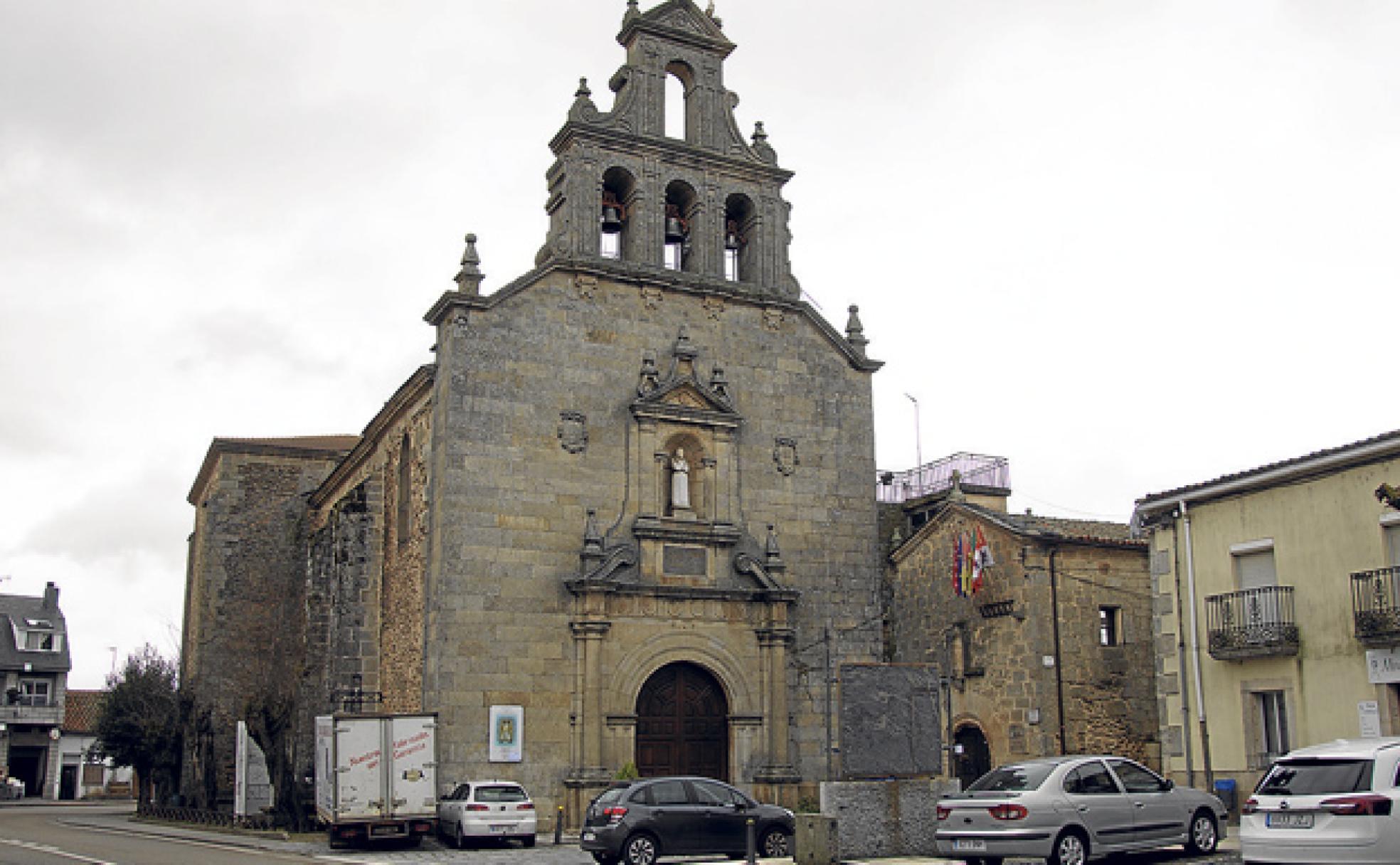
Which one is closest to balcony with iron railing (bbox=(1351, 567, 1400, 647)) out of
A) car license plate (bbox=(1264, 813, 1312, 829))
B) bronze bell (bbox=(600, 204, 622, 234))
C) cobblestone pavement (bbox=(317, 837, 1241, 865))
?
cobblestone pavement (bbox=(317, 837, 1241, 865))

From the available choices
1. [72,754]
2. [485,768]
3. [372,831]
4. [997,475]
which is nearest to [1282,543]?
[485,768]

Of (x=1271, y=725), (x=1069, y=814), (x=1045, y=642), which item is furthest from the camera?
(x=1045, y=642)

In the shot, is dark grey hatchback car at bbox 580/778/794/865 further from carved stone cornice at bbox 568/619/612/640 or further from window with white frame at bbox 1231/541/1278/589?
window with white frame at bbox 1231/541/1278/589

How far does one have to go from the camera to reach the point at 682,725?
81.0ft

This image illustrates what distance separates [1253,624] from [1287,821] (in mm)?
9253

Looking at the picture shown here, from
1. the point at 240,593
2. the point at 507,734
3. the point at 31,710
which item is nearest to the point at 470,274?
the point at 507,734

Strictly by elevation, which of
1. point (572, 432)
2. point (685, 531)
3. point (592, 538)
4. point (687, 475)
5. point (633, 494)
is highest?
point (572, 432)

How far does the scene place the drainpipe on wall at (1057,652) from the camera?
29.6m

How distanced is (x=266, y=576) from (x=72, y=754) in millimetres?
30747

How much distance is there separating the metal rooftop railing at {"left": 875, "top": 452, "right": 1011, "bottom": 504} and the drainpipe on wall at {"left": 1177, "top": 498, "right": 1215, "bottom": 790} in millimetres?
16860

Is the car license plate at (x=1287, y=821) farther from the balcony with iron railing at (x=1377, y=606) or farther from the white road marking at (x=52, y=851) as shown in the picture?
the white road marking at (x=52, y=851)

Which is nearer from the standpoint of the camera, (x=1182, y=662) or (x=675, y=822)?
(x=675, y=822)

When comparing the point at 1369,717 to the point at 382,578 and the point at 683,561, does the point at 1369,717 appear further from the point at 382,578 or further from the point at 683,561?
the point at 382,578

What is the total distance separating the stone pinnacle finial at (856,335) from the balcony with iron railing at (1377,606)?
1104 centimetres
